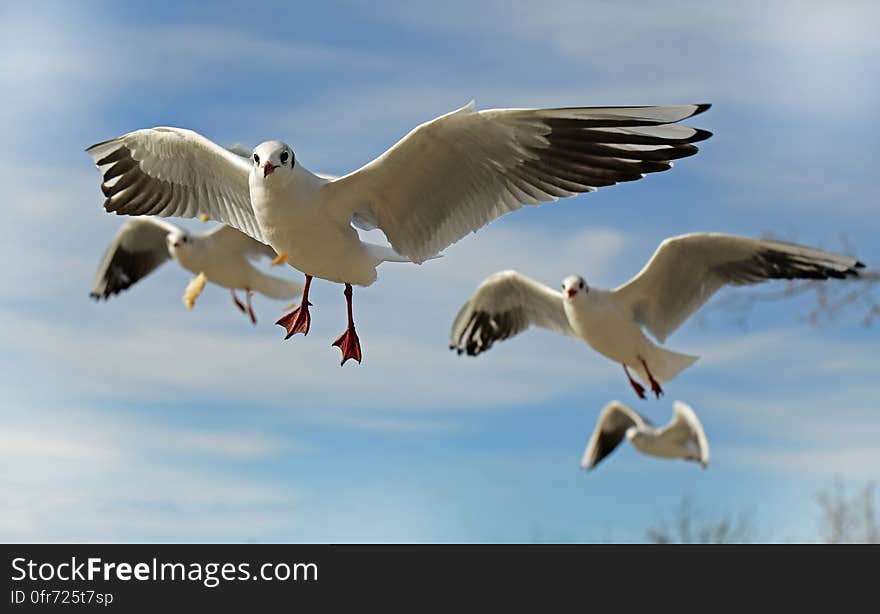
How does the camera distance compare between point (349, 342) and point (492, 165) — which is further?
point (349, 342)

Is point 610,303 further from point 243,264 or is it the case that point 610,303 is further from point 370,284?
point 370,284

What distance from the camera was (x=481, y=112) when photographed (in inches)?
193

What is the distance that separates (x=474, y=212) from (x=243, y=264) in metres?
5.85

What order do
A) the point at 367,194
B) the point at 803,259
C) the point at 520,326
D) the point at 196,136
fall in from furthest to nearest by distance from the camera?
the point at 520,326 → the point at 803,259 → the point at 196,136 → the point at 367,194

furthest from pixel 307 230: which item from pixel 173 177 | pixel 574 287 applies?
pixel 574 287

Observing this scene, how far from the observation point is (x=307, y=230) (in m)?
4.77

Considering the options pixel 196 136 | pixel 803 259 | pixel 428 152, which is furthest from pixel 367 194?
pixel 803 259

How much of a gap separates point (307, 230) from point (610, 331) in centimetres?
470

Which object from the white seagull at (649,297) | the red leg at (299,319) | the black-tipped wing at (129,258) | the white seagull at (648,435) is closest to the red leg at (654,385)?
the white seagull at (649,297)

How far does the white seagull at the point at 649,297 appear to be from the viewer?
8.39 metres

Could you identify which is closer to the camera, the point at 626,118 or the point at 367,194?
the point at 626,118

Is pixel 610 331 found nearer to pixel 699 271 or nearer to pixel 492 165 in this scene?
pixel 699 271

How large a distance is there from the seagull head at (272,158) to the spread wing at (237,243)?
5.85 meters

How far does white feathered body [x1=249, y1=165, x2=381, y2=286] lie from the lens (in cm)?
468
